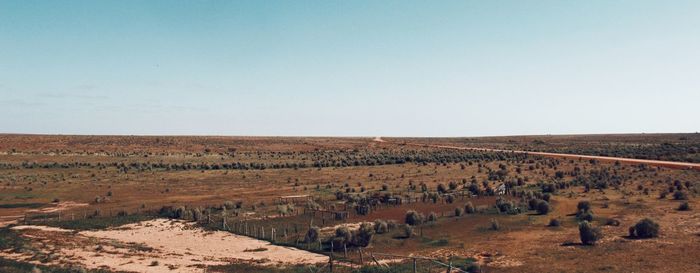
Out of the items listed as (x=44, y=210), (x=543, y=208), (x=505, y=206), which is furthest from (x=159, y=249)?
(x=543, y=208)

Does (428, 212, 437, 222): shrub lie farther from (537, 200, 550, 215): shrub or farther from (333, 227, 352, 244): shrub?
(333, 227, 352, 244): shrub

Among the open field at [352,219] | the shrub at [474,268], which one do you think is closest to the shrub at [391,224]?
the open field at [352,219]

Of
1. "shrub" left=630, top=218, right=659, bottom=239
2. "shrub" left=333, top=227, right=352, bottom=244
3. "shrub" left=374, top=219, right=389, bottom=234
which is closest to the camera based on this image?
"shrub" left=630, top=218, right=659, bottom=239

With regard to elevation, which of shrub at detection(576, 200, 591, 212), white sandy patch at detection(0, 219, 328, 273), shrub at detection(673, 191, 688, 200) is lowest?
white sandy patch at detection(0, 219, 328, 273)

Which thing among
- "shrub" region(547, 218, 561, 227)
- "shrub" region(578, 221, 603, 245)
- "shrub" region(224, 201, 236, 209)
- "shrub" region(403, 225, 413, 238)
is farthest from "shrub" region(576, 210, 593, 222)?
"shrub" region(224, 201, 236, 209)

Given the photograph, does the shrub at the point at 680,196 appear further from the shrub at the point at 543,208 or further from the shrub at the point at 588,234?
the shrub at the point at 588,234

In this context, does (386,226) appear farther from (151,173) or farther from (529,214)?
(151,173)

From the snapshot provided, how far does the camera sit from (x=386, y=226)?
124ft

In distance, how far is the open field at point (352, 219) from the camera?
29483 mm

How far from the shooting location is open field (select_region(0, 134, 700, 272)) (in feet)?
96.7

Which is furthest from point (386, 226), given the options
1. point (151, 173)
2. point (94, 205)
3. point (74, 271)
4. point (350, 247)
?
point (151, 173)

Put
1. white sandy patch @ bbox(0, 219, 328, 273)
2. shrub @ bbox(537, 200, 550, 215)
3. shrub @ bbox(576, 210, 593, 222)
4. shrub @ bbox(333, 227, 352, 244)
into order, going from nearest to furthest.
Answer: white sandy patch @ bbox(0, 219, 328, 273)
shrub @ bbox(333, 227, 352, 244)
shrub @ bbox(576, 210, 593, 222)
shrub @ bbox(537, 200, 550, 215)

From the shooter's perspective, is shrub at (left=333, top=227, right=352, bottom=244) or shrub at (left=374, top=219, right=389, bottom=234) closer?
shrub at (left=333, top=227, right=352, bottom=244)

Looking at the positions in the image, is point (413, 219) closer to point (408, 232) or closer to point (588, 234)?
point (408, 232)
